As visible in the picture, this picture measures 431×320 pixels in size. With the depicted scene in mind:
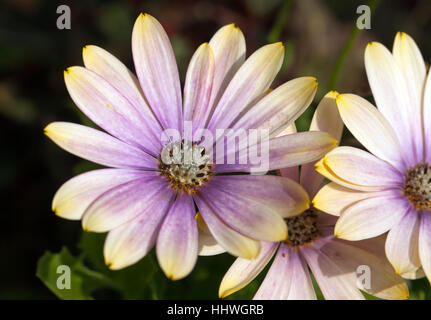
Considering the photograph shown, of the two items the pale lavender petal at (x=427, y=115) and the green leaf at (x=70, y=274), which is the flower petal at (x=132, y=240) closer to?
the green leaf at (x=70, y=274)

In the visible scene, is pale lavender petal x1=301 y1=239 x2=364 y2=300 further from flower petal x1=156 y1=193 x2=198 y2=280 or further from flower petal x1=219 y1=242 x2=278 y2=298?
flower petal x1=156 y1=193 x2=198 y2=280

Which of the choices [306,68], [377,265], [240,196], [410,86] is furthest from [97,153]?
[306,68]

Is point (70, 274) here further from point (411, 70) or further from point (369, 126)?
point (411, 70)

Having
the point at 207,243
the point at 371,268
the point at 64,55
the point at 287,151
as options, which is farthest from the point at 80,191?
the point at 64,55

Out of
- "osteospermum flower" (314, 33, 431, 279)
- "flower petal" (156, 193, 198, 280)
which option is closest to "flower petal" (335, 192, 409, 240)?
"osteospermum flower" (314, 33, 431, 279)

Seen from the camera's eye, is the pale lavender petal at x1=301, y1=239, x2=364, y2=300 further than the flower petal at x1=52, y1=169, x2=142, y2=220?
Yes

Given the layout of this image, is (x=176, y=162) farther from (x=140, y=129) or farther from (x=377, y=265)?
(x=377, y=265)

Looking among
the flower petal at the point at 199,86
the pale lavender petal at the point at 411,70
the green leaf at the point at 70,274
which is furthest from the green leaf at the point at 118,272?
the pale lavender petal at the point at 411,70
